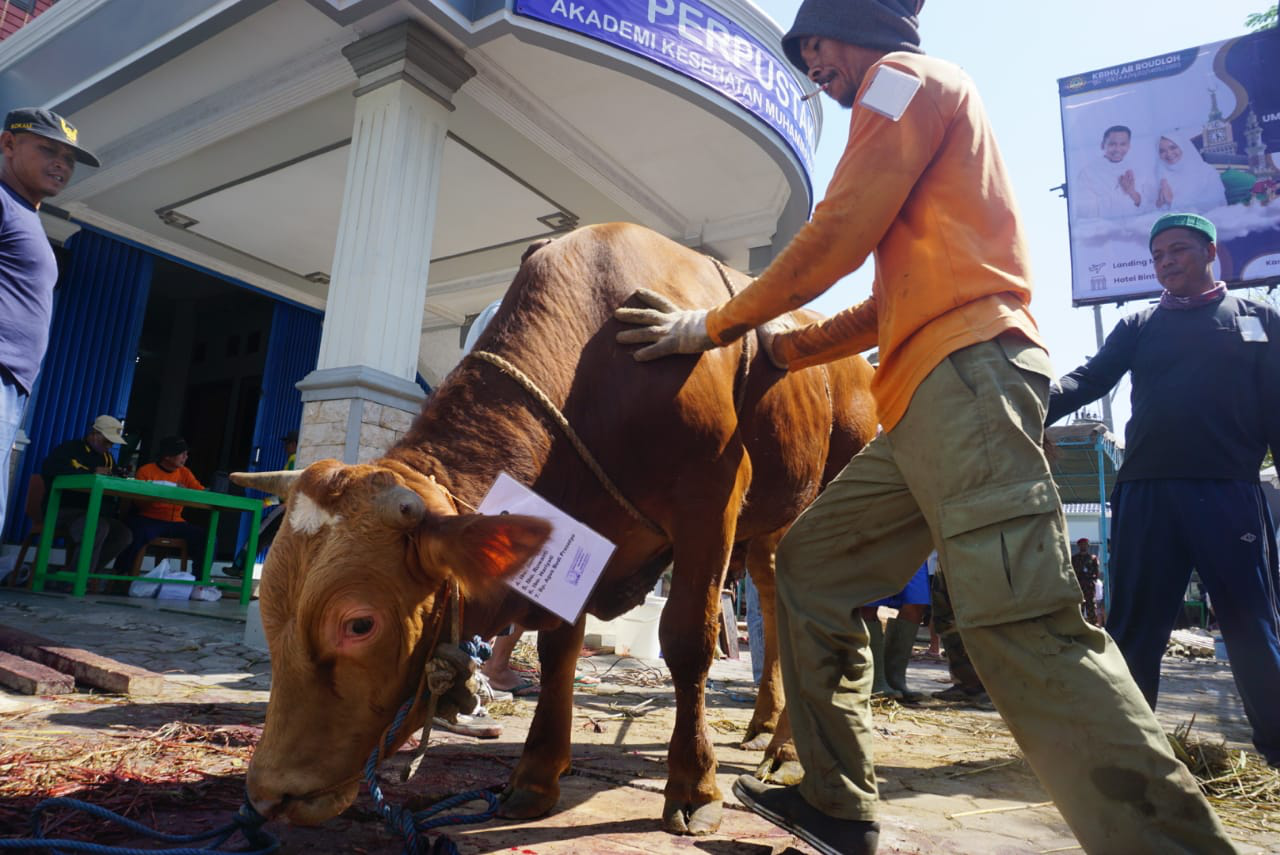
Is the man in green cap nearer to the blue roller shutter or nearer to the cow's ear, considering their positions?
the cow's ear

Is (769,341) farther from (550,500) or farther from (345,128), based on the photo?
(345,128)

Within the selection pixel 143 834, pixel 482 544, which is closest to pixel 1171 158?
pixel 482 544

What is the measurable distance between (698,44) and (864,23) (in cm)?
538

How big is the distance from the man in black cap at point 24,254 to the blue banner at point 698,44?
3703 millimetres

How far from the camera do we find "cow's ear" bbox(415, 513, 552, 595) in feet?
5.49

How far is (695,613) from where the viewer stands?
7.86 feet

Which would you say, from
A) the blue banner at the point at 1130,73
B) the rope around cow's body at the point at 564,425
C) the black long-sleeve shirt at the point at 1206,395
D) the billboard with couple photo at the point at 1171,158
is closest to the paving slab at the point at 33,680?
the rope around cow's body at the point at 564,425

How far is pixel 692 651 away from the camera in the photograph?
2.38 meters

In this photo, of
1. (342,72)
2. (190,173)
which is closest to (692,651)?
(342,72)

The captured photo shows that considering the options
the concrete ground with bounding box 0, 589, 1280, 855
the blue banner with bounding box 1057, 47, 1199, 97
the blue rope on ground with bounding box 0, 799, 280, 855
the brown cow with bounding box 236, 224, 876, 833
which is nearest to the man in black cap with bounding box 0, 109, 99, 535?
the concrete ground with bounding box 0, 589, 1280, 855

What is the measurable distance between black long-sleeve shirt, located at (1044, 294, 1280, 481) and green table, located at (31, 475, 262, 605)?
6983mm

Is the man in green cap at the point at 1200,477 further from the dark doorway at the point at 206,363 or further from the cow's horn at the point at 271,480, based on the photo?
the dark doorway at the point at 206,363

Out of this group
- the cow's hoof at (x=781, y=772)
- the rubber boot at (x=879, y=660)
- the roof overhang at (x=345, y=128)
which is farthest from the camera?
the roof overhang at (x=345, y=128)

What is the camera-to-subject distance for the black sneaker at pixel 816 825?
181cm
